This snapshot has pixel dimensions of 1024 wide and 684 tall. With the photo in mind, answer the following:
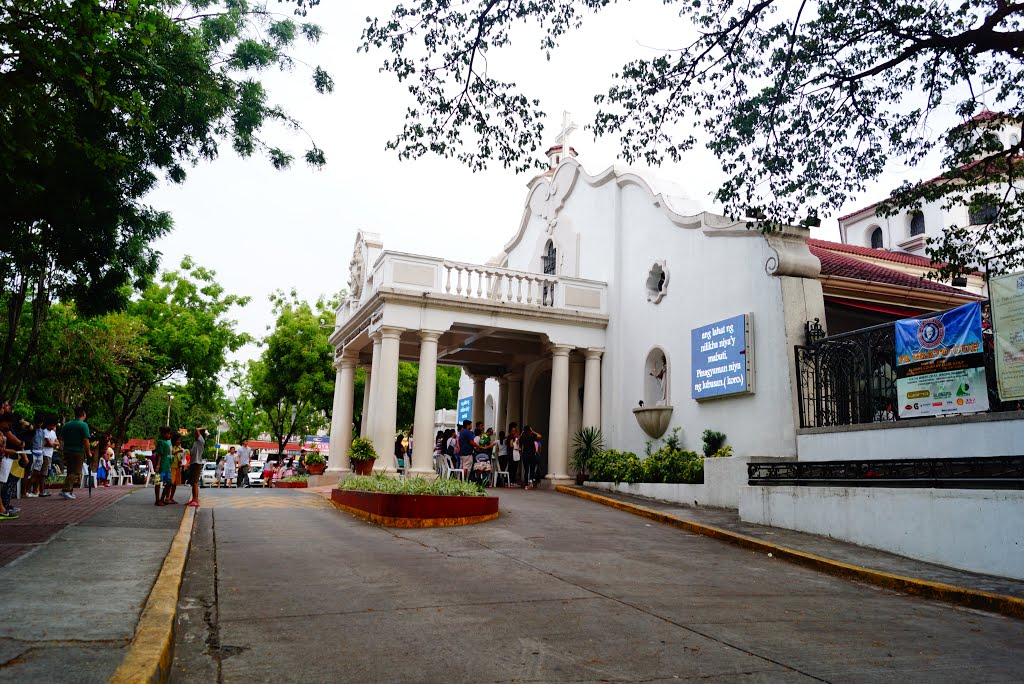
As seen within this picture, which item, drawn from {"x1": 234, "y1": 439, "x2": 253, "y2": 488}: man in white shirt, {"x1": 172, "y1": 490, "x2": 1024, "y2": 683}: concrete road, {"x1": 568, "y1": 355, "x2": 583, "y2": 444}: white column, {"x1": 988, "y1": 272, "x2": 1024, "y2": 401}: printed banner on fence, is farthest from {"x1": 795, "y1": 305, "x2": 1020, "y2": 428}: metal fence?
{"x1": 234, "y1": 439, "x2": 253, "y2": 488}: man in white shirt

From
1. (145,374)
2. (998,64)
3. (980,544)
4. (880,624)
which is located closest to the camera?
(880,624)

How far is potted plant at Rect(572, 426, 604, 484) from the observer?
1905 cm

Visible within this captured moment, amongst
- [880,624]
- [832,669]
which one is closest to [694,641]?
[832,669]

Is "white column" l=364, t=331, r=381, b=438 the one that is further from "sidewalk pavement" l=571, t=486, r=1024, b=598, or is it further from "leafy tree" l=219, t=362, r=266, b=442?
"leafy tree" l=219, t=362, r=266, b=442

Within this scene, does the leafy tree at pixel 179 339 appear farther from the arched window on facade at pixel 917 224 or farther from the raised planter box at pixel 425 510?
the arched window on facade at pixel 917 224

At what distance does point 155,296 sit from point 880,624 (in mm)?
31981

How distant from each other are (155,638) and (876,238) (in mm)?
30946

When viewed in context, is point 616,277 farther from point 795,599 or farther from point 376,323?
point 795,599

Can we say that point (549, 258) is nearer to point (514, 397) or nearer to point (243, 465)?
point (514, 397)

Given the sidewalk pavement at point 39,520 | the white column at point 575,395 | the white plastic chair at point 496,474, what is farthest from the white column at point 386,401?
the sidewalk pavement at point 39,520

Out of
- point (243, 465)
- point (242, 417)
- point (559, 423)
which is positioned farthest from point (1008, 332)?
point (242, 417)

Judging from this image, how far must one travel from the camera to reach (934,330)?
35.5ft

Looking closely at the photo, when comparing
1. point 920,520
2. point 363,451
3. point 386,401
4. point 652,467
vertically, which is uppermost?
point 386,401

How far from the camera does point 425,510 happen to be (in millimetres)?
11797
